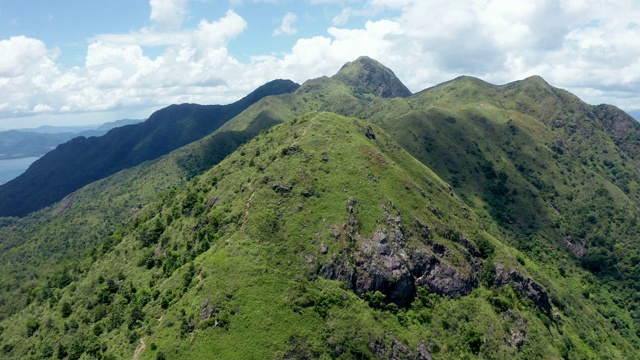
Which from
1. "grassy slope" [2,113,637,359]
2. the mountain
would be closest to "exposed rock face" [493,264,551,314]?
the mountain

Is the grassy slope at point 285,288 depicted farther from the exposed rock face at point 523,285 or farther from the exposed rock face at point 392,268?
the exposed rock face at point 523,285

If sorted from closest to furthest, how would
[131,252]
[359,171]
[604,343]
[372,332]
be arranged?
[372,332]
[359,171]
[131,252]
[604,343]

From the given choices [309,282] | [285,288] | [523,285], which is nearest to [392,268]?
[309,282]

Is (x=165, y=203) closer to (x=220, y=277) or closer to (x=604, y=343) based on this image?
(x=220, y=277)

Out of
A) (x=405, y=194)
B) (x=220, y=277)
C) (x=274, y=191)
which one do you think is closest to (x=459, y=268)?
(x=405, y=194)

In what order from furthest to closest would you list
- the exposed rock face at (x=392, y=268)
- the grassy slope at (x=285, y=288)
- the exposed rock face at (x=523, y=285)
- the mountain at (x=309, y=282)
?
1. the exposed rock face at (x=523, y=285)
2. the exposed rock face at (x=392, y=268)
3. the mountain at (x=309, y=282)
4. the grassy slope at (x=285, y=288)

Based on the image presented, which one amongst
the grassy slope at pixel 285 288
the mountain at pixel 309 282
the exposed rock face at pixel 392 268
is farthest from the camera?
the exposed rock face at pixel 392 268

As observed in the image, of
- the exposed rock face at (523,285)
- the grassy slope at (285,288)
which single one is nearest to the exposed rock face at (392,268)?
the grassy slope at (285,288)

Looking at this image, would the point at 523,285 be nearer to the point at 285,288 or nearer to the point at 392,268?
the point at 392,268
